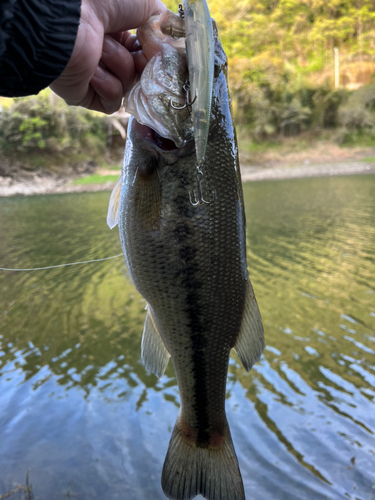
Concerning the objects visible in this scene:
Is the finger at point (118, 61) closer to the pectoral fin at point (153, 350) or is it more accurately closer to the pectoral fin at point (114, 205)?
the pectoral fin at point (114, 205)

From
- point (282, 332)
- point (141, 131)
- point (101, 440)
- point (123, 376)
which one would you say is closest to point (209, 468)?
point (141, 131)

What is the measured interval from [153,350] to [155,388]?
292 centimetres

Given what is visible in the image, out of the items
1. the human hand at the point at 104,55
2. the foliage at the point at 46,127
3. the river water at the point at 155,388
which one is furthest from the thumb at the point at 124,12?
the foliage at the point at 46,127

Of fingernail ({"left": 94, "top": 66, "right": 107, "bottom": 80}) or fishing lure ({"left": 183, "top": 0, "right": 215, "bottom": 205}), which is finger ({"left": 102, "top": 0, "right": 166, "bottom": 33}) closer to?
fingernail ({"left": 94, "top": 66, "right": 107, "bottom": 80})

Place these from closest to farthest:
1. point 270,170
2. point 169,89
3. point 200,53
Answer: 1. point 200,53
2. point 169,89
3. point 270,170

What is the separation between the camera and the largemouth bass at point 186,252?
143 centimetres

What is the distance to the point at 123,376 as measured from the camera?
471 cm

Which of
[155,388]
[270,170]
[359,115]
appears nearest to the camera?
[155,388]

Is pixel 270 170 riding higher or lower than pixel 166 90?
lower

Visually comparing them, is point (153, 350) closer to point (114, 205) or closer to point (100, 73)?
point (114, 205)

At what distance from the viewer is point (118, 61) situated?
1701mm

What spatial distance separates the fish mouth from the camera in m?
1.39

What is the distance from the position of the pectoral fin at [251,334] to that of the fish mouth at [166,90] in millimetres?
751

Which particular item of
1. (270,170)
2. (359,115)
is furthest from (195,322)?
(359,115)
